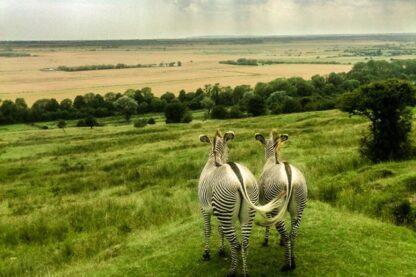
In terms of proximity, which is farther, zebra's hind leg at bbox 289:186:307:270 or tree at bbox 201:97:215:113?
tree at bbox 201:97:215:113

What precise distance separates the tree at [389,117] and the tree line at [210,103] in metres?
51.2

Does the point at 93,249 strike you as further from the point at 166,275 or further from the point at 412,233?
the point at 412,233

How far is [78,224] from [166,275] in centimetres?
1103

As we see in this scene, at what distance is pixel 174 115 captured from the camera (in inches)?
3452

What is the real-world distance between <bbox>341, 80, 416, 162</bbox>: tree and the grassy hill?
1.23 m

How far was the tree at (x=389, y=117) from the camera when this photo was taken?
24750 millimetres

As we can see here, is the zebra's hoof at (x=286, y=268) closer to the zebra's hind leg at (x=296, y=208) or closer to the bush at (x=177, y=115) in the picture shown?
Answer: the zebra's hind leg at (x=296, y=208)

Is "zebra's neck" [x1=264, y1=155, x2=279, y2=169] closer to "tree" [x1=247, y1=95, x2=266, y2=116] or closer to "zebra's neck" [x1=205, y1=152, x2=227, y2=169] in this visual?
"zebra's neck" [x1=205, y1=152, x2=227, y2=169]

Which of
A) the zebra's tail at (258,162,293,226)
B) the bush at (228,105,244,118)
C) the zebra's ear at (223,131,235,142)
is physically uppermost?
the zebra's ear at (223,131,235,142)

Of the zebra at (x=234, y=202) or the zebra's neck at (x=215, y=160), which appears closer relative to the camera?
the zebra at (x=234, y=202)

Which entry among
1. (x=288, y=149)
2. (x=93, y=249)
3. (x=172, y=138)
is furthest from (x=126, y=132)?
(x=93, y=249)

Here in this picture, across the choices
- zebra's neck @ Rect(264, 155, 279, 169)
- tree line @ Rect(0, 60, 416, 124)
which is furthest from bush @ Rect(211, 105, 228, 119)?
zebra's neck @ Rect(264, 155, 279, 169)

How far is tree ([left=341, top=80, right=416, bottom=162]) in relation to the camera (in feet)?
→ 81.2

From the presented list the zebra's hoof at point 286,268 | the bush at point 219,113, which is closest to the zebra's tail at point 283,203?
the zebra's hoof at point 286,268
